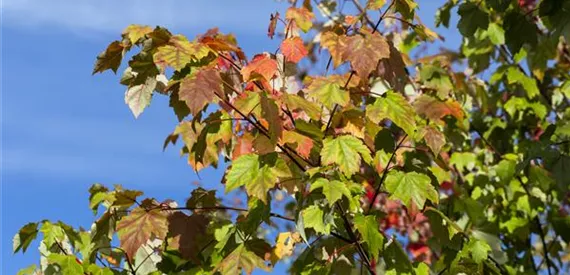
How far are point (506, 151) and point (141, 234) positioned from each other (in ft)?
13.0

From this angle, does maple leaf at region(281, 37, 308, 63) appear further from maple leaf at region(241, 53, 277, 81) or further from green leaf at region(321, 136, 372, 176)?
green leaf at region(321, 136, 372, 176)

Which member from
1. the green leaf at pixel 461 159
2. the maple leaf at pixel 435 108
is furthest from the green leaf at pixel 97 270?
the green leaf at pixel 461 159

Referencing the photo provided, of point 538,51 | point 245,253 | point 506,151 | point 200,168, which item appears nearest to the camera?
point 245,253

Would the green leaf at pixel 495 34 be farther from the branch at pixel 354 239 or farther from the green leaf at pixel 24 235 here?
the green leaf at pixel 24 235

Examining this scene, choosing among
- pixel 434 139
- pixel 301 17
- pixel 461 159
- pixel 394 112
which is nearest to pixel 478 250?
pixel 434 139

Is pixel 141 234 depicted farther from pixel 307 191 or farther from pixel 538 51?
pixel 538 51

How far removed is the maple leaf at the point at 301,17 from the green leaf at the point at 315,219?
1.12 m

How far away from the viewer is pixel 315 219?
2816 mm

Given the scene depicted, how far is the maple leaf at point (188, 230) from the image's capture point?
3311 mm

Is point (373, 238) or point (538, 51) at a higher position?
point (538, 51)

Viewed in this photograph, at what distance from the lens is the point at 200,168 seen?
383 centimetres

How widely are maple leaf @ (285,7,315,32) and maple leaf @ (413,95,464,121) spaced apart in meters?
1.05

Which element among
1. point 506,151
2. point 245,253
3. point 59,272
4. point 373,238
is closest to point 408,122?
point 373,238

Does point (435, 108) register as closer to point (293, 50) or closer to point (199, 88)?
point (293, 50)
